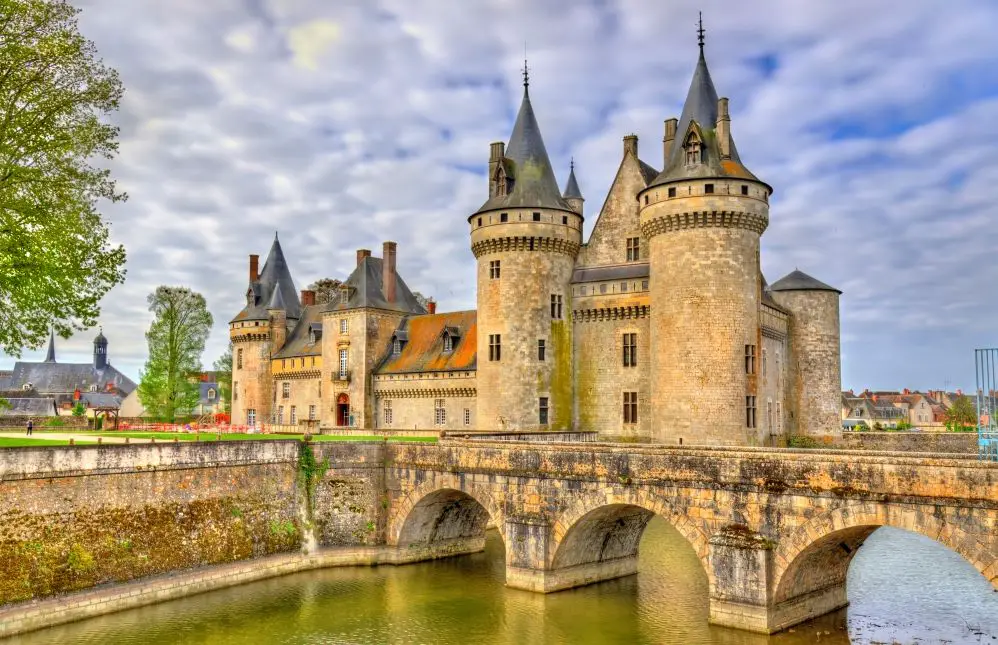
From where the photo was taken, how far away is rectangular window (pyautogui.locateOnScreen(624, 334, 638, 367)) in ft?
112

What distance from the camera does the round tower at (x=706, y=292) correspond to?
2891 centimetres

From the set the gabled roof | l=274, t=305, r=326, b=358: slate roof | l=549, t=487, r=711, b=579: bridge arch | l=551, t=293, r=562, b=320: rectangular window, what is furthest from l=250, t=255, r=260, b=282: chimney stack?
l=549, t=487, r=711, b=579: bridge arch

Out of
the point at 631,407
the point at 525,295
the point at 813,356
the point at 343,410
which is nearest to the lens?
the point at 631,407

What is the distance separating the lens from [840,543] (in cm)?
1728

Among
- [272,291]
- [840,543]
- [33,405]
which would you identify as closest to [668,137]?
[840,543]

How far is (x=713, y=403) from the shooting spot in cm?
2878

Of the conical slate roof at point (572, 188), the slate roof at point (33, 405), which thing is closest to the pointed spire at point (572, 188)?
the conical slate roof at point (572, 188)

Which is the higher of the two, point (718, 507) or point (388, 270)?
point (388, 270)

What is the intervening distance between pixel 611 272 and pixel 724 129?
7790mm

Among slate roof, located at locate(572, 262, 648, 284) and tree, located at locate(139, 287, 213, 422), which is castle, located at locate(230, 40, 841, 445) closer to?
slate roof, located at locate(572, 262, 648, 284)

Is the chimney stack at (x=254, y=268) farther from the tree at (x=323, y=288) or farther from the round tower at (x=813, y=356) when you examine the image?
the round tower at (x=813, y=356)

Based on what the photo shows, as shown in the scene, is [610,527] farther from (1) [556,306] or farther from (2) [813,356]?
(2) [813,356]

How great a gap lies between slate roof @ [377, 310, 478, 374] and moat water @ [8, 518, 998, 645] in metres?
16.5

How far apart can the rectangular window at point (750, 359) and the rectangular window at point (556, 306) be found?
887cm
